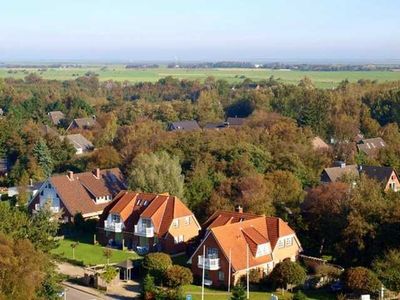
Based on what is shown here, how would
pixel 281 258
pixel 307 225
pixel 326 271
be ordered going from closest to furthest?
1. pixel 326 271
2. pixel 281 258
3. pixel 307 225

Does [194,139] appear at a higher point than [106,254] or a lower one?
higher

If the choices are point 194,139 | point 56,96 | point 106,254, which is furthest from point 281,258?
point 56,96

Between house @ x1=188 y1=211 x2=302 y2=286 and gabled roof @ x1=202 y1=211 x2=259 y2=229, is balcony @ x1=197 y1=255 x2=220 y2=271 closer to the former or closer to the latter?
house @ x1=188 y1=211 x2=302 y2=286

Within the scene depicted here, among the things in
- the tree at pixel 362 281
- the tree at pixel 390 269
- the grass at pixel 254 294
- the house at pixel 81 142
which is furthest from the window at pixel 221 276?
the house at pixel 81 142

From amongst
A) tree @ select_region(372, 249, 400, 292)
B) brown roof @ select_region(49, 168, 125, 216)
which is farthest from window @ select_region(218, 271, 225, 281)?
brown roof @ select_region(49, 168, 125, 216)

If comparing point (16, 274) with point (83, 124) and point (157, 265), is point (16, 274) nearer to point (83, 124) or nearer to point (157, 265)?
point (157, 265)

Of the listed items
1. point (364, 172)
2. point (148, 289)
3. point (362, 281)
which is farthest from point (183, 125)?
point (362, 281)

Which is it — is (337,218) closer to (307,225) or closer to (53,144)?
(307,225)
